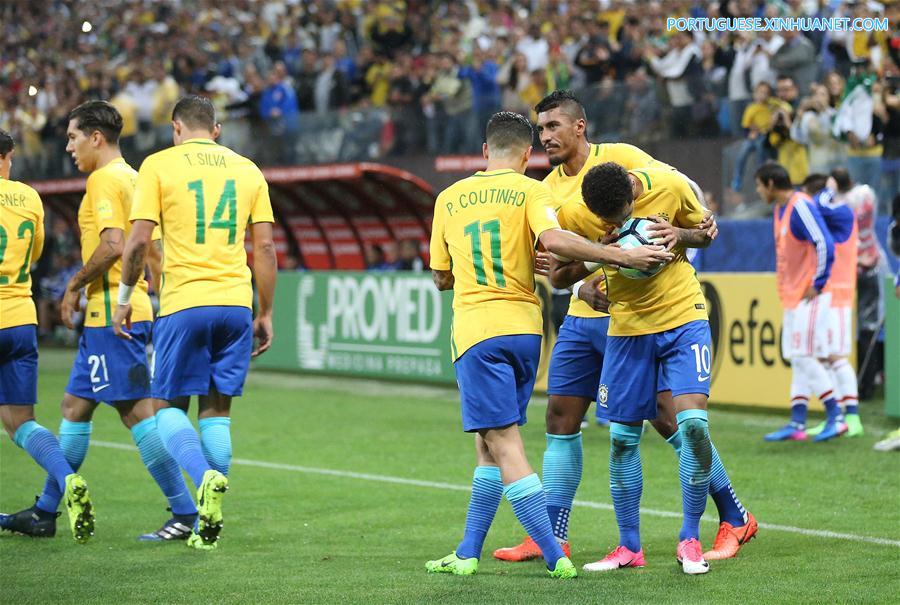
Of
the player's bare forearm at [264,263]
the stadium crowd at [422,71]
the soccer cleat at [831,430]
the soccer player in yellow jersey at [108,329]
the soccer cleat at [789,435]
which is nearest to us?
the player's bare forearm at [264,263]

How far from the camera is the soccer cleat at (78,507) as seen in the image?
266 inches

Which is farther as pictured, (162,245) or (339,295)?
(339,295)

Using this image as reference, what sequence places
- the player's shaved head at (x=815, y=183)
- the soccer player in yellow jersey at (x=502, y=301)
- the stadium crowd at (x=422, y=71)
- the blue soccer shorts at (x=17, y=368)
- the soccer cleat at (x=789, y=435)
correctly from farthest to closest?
the stadium crowd at (x=422, y=71)
the player's shaved head at (x=815, y=183)
the soccer cleat at (x=789, y=435)
the blue soccer shorts at (x=17, y=368)
the soccer player in yellow jersey at (x=502, y=301)

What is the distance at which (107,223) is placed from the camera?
718cm

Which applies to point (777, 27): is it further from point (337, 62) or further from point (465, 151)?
point (337, 62)

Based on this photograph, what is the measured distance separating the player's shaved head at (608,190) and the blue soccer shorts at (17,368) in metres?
3.35

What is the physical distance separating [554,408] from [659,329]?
0.72 m

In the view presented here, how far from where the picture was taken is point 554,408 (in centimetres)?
664

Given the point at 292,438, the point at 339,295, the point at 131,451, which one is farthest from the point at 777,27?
the point at 131,451

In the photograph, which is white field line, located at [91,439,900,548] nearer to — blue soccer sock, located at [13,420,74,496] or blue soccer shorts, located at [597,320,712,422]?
blue soccer shorts, located at [597,320,712,422]

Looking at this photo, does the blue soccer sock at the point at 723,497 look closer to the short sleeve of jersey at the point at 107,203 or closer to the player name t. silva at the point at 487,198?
the player name t. silva at the point at 487,198

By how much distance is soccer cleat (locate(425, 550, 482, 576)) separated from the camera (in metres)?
6.19

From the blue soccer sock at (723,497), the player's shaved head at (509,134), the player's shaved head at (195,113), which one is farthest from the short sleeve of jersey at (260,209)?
the blue soccer sock at (723,497)

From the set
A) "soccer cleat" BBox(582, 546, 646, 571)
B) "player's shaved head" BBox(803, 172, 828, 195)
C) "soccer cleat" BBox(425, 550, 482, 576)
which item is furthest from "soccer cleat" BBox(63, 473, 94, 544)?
"player's shaved head" BBox(803, 172, 828, 195)
